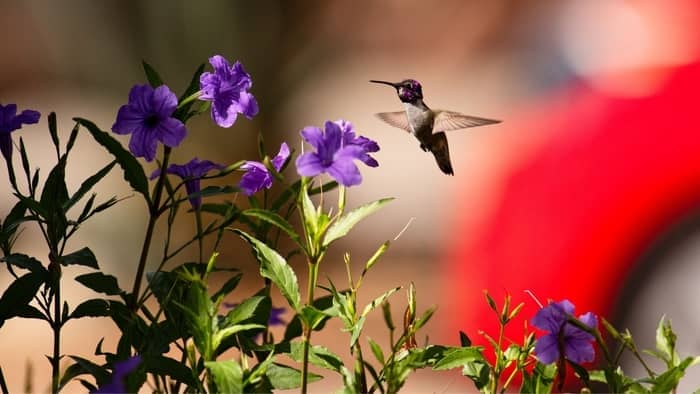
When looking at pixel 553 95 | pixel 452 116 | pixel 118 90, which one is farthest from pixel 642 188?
pixel 118 90

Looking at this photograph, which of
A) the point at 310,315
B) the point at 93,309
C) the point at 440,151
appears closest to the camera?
the point at 310,315

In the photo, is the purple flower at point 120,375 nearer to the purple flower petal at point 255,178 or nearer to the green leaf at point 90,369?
the green leaf at point 90,369

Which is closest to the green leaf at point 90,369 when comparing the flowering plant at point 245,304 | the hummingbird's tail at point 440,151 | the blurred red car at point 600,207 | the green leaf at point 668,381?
the flowering plant at point 245,304

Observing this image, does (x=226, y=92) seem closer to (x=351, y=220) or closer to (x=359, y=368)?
(x=351, y=220)

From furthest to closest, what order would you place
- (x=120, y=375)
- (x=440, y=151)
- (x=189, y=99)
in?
1. (x=440, y=151)
2. (x=189, y=99)
3. (x=120, y=375)

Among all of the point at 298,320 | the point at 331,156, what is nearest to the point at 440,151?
the point at 298,320

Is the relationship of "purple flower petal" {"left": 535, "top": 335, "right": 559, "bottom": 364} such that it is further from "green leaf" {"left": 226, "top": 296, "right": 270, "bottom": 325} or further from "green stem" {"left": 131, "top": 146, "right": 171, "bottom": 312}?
"green stem" {"left": 131, "top": 146, "right": 171, "bottom": 312}

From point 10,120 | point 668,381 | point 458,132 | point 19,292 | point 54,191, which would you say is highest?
point 458,132
